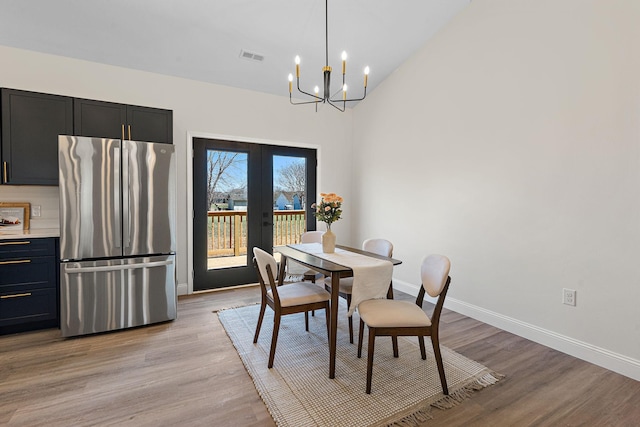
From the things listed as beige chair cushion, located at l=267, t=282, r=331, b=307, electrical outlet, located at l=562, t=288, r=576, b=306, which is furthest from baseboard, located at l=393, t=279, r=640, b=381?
beige chair cushion, located at l=267, t=282, r=331, b=307

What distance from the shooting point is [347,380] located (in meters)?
2.09

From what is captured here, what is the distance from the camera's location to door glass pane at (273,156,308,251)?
450 cm

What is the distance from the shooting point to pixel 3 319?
264 centimetres

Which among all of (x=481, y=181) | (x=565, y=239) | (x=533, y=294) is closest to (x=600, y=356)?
(x=533, y=294)

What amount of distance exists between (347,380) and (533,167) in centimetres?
243

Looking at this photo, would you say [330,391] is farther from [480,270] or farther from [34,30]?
[34,30]

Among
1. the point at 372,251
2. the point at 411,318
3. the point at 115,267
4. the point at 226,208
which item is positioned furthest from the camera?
the point at 226,208

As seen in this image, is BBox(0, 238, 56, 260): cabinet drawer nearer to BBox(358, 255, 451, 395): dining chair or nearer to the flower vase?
the flower vase

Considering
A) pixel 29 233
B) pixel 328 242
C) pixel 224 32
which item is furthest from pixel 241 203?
pixel 29 233

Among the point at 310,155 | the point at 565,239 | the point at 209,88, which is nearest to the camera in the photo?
the point at 565,239

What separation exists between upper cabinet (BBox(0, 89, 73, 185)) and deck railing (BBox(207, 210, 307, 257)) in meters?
1.72

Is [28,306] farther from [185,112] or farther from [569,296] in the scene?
[569,296]

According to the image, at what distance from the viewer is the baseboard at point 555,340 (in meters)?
2.21

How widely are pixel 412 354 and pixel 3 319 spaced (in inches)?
139
